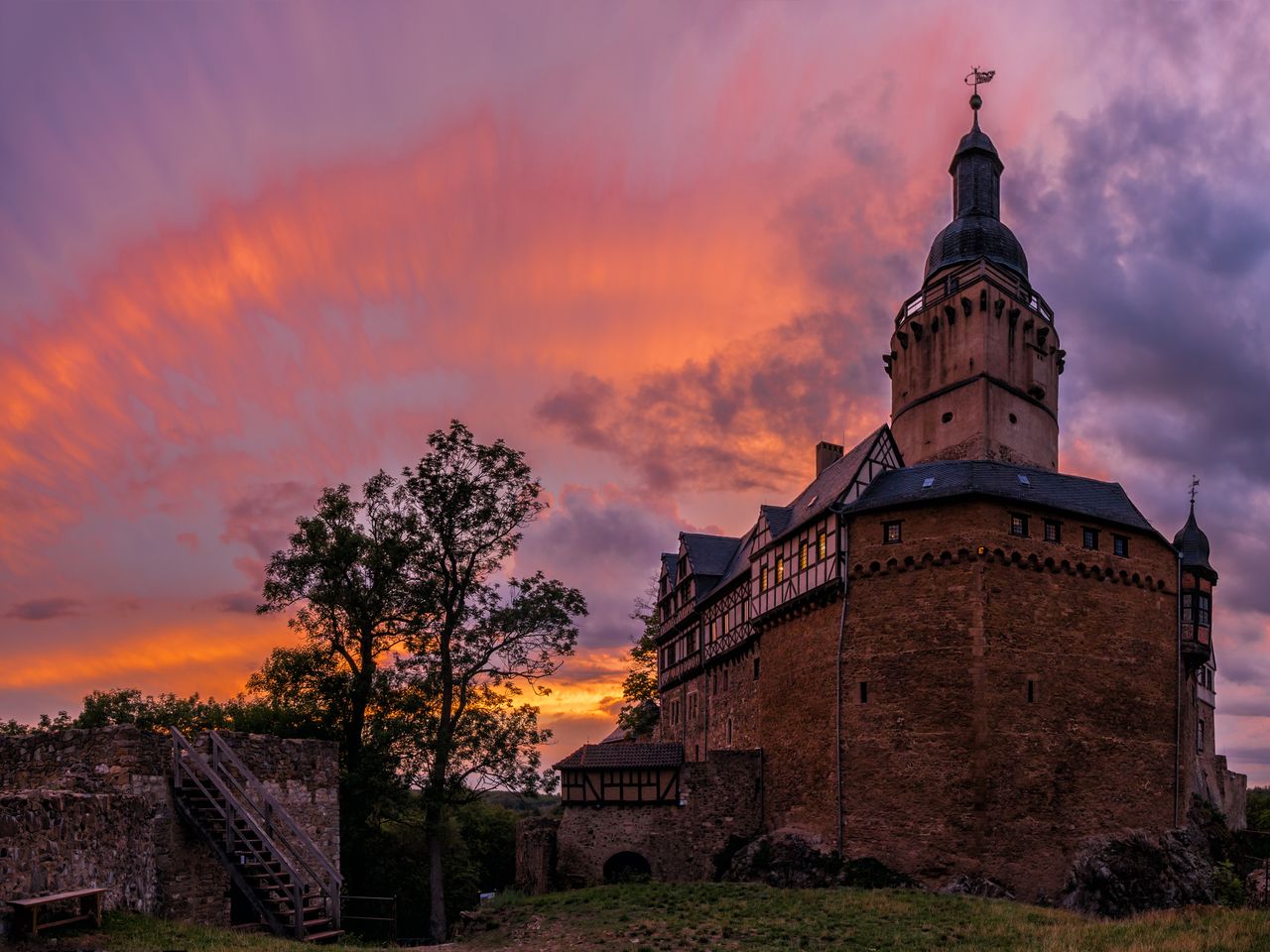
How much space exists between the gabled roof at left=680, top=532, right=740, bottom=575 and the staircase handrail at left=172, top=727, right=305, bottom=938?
1263 inches

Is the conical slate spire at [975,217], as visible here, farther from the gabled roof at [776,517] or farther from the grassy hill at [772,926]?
the grassy hill at [772,926]

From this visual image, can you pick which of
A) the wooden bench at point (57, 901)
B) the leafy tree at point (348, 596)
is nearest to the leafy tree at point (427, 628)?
the leafy tree at point (348, 596)

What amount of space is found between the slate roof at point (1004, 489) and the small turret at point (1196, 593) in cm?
329

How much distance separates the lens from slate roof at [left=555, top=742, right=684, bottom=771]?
1442 inches

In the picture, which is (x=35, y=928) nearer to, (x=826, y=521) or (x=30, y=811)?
(x=30, y=811)

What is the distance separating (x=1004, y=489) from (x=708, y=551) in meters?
19.9

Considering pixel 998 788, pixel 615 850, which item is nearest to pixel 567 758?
pixel 615 850

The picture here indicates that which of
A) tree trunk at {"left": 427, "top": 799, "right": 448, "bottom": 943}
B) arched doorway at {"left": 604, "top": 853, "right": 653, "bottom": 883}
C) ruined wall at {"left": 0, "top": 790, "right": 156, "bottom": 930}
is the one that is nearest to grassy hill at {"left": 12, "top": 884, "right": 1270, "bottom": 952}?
ruined wall at {"left": 0, "top": 790, "right": 156, "bottom": 930}

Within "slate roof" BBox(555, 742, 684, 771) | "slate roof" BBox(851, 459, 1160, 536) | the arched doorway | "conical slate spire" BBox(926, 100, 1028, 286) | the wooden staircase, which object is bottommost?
the arched doorway

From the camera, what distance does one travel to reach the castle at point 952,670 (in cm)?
2888

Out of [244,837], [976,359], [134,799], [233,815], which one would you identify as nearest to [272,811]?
[244,837]

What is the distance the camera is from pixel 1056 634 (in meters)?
30.0

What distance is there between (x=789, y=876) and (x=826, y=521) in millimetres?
11528

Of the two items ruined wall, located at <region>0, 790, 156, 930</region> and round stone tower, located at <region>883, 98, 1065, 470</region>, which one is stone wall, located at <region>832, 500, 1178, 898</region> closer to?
round stone tower, located at <region>883, 98, 1065, 470</region>
